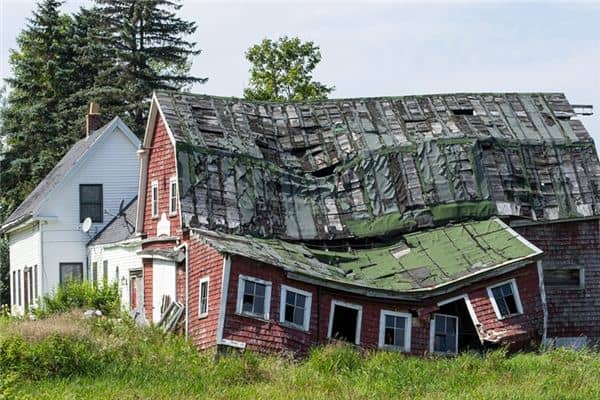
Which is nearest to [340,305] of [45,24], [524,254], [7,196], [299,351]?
[299,351]

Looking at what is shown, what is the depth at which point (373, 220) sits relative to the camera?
123 feet

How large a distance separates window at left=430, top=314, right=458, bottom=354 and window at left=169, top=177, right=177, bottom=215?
8.63m

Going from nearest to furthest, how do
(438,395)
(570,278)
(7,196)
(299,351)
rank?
(438,395), (299,351), (570,278), (7,196)

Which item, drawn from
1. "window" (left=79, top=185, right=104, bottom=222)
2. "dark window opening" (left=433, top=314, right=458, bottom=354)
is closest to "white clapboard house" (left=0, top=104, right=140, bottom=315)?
"window" (left=79, top=185, right=104, bottom=222)

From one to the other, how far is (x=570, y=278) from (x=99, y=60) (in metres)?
34.3

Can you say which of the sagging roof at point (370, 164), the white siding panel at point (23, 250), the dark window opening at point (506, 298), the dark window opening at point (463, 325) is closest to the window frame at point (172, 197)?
the sagging roof at point (370, 164)

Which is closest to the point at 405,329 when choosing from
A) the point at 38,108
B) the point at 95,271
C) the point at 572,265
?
the point at 572,265

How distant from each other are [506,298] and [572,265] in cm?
537

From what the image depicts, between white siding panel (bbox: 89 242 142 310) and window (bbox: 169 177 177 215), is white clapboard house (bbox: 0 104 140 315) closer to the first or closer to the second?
white siding panel (bbox: 89 242 142 310)

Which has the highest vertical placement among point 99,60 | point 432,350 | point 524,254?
point 99,60

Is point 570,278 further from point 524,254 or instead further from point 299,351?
point 299,351

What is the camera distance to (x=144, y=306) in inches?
1550

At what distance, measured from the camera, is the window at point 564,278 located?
37.4m

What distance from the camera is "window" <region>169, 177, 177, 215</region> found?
37.1 metres
